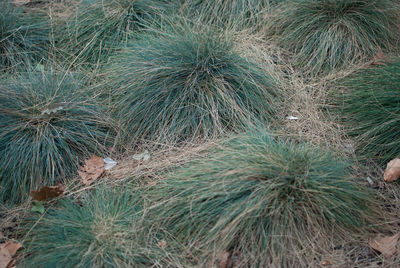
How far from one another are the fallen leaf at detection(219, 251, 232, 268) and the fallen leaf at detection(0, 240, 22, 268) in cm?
120

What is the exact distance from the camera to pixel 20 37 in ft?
13.9

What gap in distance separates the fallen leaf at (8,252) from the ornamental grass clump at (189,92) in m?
1.09

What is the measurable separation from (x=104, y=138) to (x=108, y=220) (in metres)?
0.91

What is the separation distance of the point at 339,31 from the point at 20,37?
2893 mm

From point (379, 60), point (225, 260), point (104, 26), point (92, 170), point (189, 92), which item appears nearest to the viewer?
point (225, 260)

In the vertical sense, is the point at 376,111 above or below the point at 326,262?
above

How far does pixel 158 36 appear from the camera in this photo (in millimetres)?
3914

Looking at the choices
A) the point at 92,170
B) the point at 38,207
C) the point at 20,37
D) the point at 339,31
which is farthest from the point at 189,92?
the point at 20,37

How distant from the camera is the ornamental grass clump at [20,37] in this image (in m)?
4.12

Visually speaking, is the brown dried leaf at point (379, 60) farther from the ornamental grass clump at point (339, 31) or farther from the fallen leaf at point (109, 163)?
the fallen leaf at point (109, 163)

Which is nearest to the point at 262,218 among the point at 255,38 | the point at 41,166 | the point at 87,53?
the point at 41,166

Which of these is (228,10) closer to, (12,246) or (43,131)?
(43,131)

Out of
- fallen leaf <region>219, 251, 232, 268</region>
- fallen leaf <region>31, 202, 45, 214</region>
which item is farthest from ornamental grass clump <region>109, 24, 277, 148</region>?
fallen leaf <region>219, 251, 232, 268</region>

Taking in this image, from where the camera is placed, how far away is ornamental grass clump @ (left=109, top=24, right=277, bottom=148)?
3.36 m
